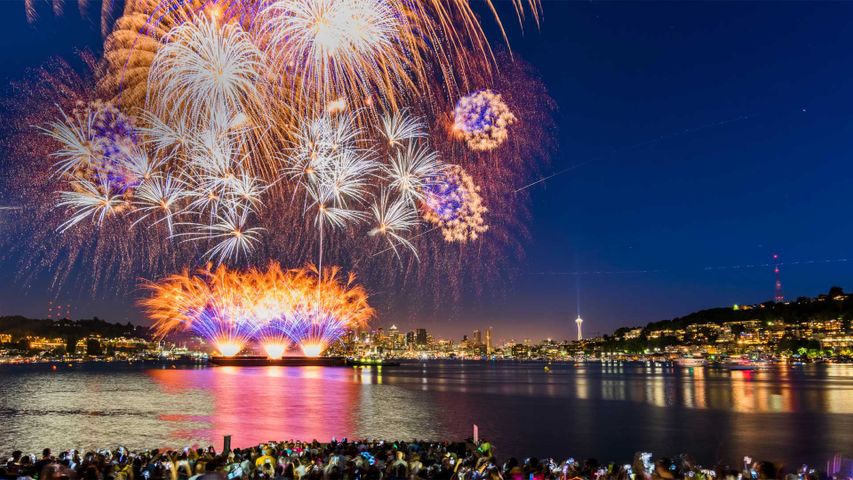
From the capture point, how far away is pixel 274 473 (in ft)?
42.6

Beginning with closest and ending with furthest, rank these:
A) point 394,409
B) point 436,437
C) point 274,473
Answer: point 274,473, point 436,437, point 394,409

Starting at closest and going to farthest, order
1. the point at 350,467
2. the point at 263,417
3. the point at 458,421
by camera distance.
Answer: the point at 350,467, the point at 458,421, the point at 263,417

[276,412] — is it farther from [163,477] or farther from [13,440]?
[163,477]

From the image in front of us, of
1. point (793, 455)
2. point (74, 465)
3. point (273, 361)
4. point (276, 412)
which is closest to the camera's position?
point (74, 465)

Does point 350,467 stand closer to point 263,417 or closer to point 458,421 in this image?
point 458,421

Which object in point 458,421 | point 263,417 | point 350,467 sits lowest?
point 458,421

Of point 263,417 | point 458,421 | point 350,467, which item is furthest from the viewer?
point 263,417

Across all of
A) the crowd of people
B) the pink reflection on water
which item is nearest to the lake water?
the pink reflection on water

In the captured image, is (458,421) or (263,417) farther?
(263,417)

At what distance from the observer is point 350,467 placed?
44.3 ft

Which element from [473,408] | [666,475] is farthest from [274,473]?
[473,408]

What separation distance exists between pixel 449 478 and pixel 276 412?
35.7 meters

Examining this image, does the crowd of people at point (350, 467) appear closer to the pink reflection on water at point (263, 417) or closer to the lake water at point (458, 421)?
the lake water at point (458, 421)

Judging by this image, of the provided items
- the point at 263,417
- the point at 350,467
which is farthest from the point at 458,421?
the point at 350,467
